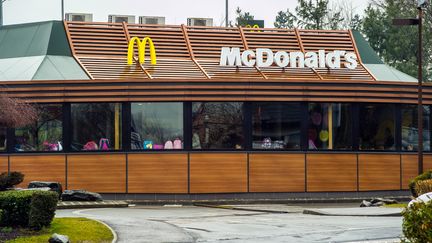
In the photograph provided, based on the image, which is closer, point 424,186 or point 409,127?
point 424,186

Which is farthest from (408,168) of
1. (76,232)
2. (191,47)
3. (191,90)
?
(76,232)

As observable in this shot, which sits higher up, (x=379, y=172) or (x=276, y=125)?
(x=276, y=125)

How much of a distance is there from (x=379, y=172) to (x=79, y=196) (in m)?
13.7

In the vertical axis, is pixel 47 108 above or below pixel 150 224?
above

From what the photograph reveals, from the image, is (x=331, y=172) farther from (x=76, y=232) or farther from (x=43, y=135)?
(x=76, y=232)

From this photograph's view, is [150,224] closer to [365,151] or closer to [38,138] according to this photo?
[38,138]

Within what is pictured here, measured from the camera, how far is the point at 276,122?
42562 millimetres

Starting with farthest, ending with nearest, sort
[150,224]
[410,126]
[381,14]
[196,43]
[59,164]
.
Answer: [381,14], [196,43], [410,126], [59,164], [150,224]

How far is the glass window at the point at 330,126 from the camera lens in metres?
43.0

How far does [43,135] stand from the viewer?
137 feet

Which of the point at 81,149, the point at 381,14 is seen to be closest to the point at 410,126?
the point at 81,149

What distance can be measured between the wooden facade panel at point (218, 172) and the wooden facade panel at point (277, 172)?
0.44 m

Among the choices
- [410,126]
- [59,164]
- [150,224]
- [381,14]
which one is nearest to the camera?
[150,224]

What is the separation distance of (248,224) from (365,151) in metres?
16.9
